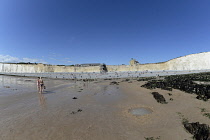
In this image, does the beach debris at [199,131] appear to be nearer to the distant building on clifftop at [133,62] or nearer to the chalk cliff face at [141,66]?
the chalk cliff face at [141,66]

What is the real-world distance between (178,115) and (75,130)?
5522 millimetres

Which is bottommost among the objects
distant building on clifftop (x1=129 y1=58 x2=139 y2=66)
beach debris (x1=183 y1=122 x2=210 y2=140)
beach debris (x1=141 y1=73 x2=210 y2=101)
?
beach debris (x1=183 y1=122 x2=210 y2=140)

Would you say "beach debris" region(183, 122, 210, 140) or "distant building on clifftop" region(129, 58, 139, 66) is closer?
"beach debris" region(183, 122, 210, 140)

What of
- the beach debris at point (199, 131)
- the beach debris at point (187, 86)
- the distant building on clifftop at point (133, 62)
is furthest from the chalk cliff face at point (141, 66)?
the beach debris at point (199, 131)

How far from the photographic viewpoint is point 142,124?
17.2 feet

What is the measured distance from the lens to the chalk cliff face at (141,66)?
300 ft

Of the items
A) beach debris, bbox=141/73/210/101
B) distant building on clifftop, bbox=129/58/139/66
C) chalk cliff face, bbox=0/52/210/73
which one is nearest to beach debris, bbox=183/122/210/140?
beach debris, bbox=141/73/210/101

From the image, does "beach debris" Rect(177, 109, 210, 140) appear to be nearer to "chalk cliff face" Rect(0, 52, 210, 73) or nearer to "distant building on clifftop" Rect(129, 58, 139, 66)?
"chalk cliff face" Rect(0, 52, 210, 73)

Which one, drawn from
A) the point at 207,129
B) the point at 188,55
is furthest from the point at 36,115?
the point at 188,55

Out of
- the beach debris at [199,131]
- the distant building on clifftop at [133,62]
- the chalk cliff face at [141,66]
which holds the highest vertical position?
the distant building on clifftop at [133,62]

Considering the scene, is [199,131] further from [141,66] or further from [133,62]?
[133,62]

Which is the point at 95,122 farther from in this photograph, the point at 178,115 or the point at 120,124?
the point at 178,115

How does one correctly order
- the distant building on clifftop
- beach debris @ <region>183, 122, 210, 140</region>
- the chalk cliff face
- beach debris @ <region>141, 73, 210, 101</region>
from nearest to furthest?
beach debris @ <region>183, 122, 210, 140</region> → beach debris @ <region>141, 73, 210, 101</region> → the chalk cliff face → the distant building on clifftop

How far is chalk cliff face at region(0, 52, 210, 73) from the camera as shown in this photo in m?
91.3
